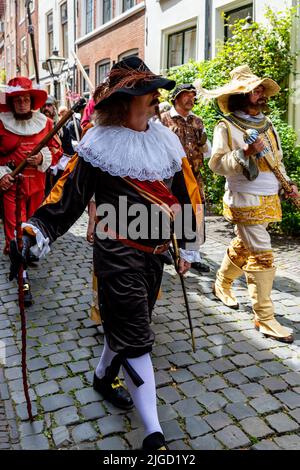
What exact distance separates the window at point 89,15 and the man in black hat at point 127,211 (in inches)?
721

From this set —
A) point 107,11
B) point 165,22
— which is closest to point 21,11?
point 107,11

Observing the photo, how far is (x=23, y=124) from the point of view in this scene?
5070 millimetres

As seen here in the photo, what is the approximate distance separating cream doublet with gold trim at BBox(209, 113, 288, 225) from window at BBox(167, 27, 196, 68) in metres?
8.85

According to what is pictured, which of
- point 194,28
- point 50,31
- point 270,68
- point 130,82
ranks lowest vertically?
point 130,82

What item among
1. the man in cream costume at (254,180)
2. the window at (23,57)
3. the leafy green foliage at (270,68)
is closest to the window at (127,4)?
the leafy green foliage at (270,68)

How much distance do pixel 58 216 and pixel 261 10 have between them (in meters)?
7.89

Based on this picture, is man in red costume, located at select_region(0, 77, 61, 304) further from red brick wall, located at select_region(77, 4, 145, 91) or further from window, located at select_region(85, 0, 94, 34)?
window, located at select_region(85, 0, 94, 34)

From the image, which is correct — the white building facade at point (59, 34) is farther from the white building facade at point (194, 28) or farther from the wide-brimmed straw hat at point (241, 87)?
the wide-brimmed straw hat at point (241, 87)

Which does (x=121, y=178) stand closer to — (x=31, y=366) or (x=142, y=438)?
(x=142, y=438)

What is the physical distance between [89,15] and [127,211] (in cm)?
1912

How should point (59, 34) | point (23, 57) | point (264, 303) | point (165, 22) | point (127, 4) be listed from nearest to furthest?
point (264, 303), point (165, 22), point (127, 4), point (59, 34), point (23, 57)

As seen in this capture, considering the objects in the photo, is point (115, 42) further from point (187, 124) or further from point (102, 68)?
point (187, 124)

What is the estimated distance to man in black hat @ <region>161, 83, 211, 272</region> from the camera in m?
5.32

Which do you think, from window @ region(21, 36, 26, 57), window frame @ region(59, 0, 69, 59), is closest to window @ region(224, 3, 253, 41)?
window frame @ region(59, 0, 69, 59)
